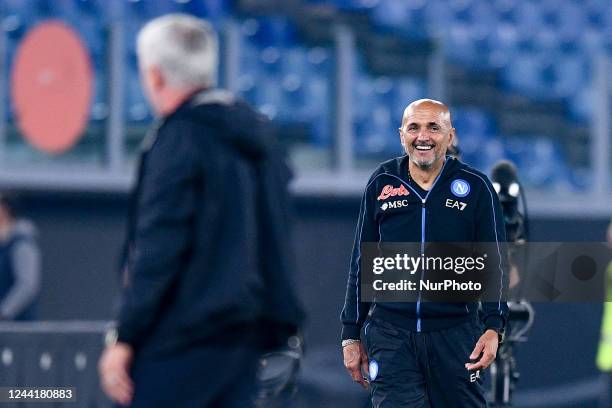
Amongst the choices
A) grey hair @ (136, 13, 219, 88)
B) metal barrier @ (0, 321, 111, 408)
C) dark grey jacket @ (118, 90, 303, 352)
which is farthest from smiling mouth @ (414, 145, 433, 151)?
metal barrier @ (0, 321, 111, 408)

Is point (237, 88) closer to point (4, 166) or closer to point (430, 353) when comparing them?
point (4, 166)

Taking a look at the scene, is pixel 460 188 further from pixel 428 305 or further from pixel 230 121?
pixel 230 121

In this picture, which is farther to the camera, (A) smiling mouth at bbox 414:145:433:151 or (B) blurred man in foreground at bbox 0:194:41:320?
(B) blurred man in foreground at bbox 0:194:41:320

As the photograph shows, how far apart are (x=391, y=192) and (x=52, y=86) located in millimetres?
6539

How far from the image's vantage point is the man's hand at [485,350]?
5219mm

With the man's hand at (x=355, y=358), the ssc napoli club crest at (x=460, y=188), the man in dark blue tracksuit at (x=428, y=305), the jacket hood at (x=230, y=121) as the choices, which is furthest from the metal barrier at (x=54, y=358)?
the jacket hood at (x=230, y=121)

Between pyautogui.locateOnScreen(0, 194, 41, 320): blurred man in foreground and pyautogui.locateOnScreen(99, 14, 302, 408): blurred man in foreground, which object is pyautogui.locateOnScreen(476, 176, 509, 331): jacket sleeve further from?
pyautogui.locateOnScreen(0, 194, 41, 320): blurred man in foreground

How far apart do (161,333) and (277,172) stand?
0.56 m

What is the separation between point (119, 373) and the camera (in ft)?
11.8

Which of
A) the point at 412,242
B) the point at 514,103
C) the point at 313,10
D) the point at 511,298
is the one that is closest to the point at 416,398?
the point at 412,242

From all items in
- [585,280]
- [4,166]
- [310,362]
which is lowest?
[310,362]

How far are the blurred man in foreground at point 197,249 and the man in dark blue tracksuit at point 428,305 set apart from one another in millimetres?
1591

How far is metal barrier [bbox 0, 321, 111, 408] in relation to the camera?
7984mm

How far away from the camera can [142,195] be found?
12.1 ft
